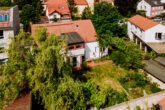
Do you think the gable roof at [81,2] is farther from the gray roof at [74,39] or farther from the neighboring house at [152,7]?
the gray roof at [74,39]

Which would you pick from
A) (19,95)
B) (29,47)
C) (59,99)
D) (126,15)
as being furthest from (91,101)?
(126,15)

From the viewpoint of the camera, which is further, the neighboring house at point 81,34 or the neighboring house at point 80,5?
the neighboring house at point 80,5

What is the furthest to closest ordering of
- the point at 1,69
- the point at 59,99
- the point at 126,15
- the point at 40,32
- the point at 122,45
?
1. the point at 126,15
2. the point at 122,45
3. the point at 40,32
4. the point at 1,69
5. the point at 59,99

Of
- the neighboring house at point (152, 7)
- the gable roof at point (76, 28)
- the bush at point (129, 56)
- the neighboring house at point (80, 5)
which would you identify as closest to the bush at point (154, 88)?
the bush at point (129, 56)

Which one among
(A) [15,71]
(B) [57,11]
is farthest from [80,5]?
(A) [15,71]

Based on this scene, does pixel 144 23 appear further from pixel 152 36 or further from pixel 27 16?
pixel 27 16

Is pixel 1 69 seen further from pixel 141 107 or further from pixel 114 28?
pixel 114 28
